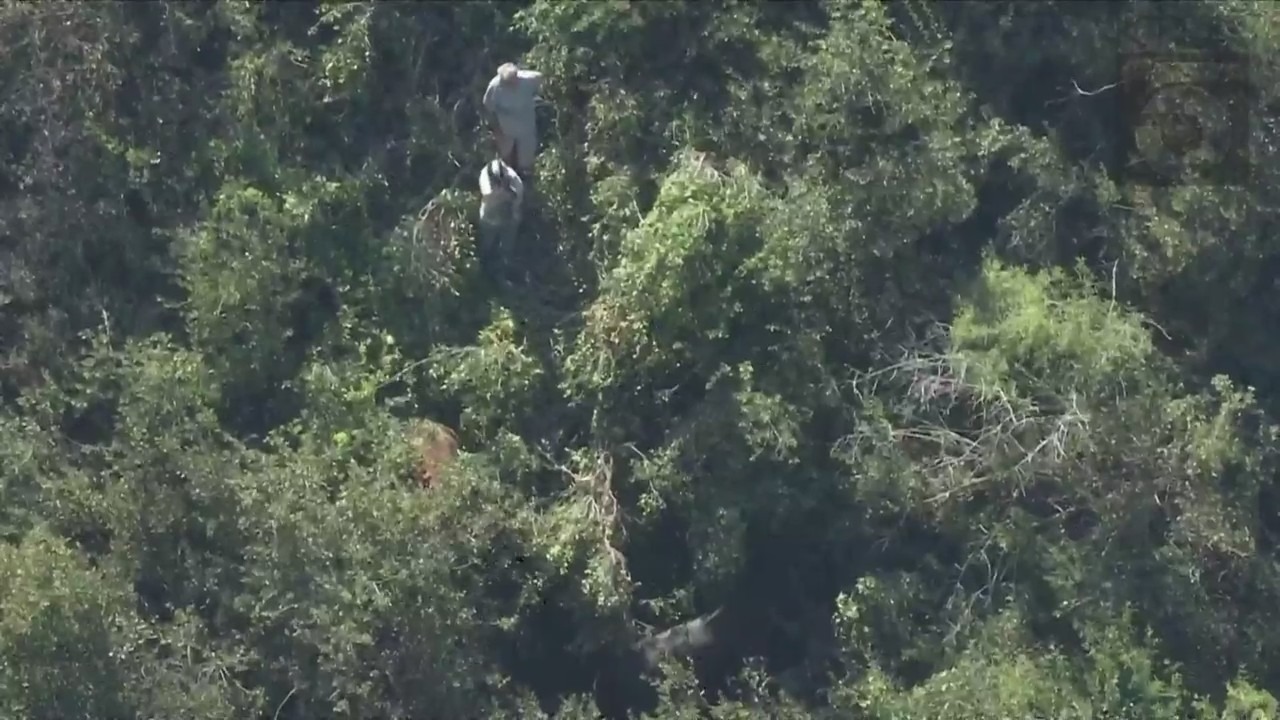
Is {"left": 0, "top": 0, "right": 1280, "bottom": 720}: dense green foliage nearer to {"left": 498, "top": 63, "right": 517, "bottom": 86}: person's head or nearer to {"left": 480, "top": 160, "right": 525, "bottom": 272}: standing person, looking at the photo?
{"left": 480, "top": 160, "right": 525, "bottom": 272}: standing person

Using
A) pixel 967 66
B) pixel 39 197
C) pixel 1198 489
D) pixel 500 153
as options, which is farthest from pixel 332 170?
pixel 1198 489

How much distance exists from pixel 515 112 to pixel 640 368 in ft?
5.37

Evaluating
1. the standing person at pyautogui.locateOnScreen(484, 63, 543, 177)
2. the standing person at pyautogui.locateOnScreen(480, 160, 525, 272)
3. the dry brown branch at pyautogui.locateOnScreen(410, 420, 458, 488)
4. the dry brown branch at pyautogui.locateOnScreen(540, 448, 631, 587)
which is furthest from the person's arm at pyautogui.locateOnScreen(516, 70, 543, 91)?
the dry brown branch at pyautogui.locateOnScreen(540, 448, 631, 587)

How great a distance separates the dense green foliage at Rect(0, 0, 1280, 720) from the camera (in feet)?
26.5

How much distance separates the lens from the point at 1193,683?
8133 millimetres

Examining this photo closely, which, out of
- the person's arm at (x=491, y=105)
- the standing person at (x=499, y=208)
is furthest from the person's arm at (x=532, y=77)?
the standing person at (x=499, y=208)

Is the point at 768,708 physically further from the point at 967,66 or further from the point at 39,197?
the point at 39,197

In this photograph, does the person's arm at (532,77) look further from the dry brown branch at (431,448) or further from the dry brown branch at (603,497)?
the dry brown branch at (603,497)

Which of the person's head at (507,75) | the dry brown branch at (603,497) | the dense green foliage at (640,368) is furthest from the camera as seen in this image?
the person's head at (507,75)

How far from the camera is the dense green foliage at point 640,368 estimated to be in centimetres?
806

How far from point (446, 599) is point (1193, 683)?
3.96m

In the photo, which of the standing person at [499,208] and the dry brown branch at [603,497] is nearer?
the dry brown branch at [603,497]

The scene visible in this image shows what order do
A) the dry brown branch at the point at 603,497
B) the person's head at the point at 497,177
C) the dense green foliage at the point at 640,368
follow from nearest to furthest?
the dense green foliage at the point at 640,368, the dry brown branch at the point at 603,497, the person's head at the point at 497,177

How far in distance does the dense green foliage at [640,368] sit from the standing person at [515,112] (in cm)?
13
